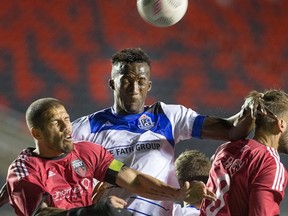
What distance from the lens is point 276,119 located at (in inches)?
119

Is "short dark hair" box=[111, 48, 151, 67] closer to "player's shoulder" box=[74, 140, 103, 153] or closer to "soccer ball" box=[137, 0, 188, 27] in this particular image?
"soccer ball" box=[137, 0, 188, 27]

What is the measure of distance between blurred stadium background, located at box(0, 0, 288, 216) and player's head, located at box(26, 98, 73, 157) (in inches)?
Answer: 78.1

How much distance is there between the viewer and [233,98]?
5328mm

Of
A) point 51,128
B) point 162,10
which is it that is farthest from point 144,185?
point 162,10

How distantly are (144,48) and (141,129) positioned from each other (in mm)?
1869

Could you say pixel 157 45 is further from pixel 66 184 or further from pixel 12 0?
pixel 66 184

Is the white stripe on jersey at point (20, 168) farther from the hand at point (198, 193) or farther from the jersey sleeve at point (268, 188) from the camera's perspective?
the jersey sleeve at point (268, 188)

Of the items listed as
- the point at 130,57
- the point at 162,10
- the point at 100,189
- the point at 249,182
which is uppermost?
the point at 162,10

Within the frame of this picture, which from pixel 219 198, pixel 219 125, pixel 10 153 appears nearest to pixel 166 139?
pixel 219 125

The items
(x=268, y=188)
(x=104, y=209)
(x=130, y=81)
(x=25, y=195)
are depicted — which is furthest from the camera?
(x=130, y=81)

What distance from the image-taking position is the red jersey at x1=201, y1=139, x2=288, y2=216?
2.84 m

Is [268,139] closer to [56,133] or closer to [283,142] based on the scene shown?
[283,142]

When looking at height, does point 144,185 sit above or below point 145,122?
below

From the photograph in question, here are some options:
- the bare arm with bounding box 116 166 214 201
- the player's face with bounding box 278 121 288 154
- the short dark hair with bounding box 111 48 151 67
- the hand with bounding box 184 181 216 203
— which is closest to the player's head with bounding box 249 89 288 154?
the player's face with bounding box 278 121 288 154
